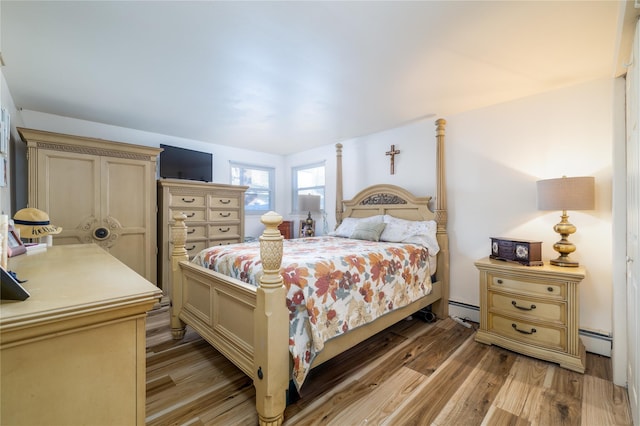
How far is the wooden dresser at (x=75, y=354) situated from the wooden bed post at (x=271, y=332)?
0.68 metres

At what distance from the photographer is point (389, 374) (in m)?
1.93

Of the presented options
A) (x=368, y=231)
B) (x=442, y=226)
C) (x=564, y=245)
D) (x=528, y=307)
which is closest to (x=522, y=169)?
(x=564, y=245)

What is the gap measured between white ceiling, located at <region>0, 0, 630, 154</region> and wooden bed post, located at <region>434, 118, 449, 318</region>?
35cm

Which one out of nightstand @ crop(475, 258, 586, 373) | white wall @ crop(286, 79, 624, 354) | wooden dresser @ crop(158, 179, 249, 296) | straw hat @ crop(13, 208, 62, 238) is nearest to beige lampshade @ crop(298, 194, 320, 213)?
wooden dresser @ crop(158, 179, 249, 296)

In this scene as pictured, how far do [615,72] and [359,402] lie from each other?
8.69 feet

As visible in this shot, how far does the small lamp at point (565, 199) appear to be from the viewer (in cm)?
205

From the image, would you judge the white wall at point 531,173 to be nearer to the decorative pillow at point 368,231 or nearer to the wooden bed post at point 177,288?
the decorative pillow at point 368,231

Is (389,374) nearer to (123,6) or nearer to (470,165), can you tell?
(470,165)

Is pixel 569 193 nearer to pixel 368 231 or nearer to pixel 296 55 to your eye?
pixel 368 231

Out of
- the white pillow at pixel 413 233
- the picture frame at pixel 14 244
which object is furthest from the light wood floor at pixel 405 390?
the picture frame at pixel 14 244

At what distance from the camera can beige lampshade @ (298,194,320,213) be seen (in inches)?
168

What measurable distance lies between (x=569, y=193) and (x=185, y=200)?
3994mm

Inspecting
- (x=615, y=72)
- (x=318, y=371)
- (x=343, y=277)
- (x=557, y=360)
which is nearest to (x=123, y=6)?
(x=343, y=277)

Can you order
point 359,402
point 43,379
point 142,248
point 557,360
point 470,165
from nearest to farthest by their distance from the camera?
point 43,379
point 359,402
point 557,360
point 470,165
point 142,248
